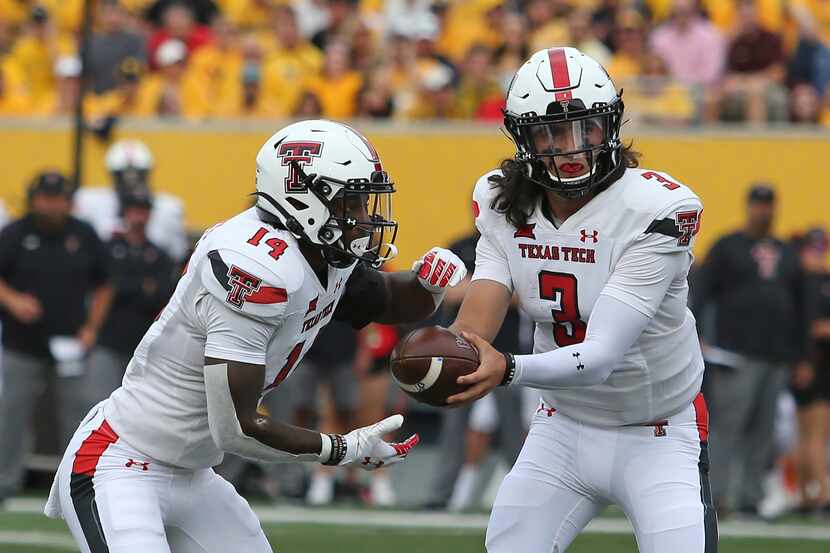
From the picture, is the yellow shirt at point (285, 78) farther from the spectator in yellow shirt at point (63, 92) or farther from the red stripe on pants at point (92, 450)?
the red stripe on pants at point (92, 450)

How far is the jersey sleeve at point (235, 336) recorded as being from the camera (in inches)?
146

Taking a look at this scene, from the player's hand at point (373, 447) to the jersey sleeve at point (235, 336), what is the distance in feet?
1.12

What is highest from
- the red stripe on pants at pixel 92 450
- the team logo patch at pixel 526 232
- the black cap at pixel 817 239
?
the team logo patch at pixel 526 232

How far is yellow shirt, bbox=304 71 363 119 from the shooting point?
10.7 metres

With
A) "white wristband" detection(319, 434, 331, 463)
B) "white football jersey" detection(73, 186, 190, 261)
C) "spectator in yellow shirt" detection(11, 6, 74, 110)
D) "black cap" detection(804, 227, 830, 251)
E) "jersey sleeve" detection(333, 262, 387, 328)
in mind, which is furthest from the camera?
"spectator in yellow shirt" detection(11, 6, 74, 110)

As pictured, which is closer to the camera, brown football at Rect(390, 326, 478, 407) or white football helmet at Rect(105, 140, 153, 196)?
brown football at Rect(390, 326, 478, 407)

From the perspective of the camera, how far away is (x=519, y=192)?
411cm

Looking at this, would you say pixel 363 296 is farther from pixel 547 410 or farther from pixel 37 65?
pixel 37 65

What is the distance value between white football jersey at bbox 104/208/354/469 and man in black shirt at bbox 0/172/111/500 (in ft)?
13.3

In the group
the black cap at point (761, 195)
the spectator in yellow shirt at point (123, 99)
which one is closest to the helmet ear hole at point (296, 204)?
the black cap at point (761, 195)

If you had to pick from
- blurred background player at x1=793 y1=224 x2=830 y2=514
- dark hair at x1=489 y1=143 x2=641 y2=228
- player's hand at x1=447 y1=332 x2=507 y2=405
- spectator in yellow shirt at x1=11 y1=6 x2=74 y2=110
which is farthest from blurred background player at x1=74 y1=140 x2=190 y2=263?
player's hand at x1=447 y1=332 x2=507 y2=405

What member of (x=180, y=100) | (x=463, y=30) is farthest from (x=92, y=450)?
(x=463, y=30)

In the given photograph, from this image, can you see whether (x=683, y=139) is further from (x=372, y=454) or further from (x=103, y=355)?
(x=372, y=454)

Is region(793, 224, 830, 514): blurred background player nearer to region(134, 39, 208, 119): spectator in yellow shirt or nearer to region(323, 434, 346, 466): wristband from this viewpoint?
region(134, 39, 208, 119): spectator in yellow shirt
